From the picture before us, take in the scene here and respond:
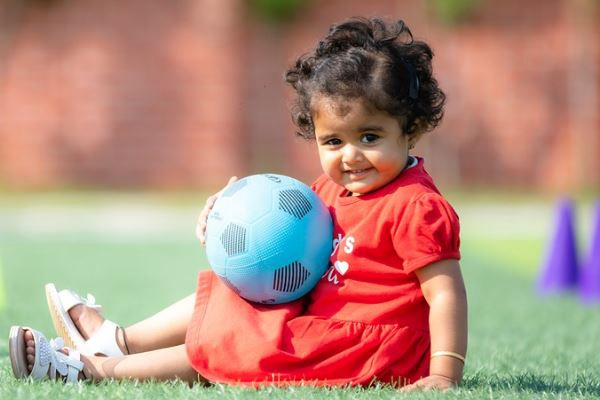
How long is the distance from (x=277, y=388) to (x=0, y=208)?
15651 millimetres

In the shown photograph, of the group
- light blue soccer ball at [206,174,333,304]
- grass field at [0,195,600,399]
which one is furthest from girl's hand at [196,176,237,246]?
grass field at [0,195,600,399]

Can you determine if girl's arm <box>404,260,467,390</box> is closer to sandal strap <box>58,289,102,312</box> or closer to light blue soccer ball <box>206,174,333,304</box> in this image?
light blue soccer ball <box>206,174,333,304</box>

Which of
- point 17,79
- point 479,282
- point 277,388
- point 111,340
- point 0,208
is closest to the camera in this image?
point 277,388

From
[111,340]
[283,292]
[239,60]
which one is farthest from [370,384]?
[239,60]

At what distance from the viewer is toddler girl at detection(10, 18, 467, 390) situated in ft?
12.5

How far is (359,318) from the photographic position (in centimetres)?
391

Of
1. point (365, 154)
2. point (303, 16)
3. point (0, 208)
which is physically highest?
point (303, 16)

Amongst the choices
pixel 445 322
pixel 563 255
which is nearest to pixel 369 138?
pixel 445 322

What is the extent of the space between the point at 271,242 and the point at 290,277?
140 millimetres

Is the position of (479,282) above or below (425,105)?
below

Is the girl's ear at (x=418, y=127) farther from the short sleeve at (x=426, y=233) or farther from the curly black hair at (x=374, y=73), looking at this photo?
the short sleeve at (x=426, y=233)

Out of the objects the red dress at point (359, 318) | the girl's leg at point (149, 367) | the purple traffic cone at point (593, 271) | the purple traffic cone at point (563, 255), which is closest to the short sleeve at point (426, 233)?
the red dress at point (359, 318)

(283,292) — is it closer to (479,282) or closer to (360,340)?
(360,340)

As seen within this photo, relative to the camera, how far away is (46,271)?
9680 mm
